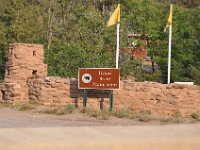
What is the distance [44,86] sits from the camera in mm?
21391

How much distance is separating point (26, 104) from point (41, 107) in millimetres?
844

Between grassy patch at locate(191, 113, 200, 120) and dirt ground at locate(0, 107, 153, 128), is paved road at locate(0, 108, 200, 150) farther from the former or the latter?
grassy patch at locate(191, 113, 200, 120)

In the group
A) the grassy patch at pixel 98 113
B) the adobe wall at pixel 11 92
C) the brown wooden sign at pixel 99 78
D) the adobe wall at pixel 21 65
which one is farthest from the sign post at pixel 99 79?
the adobe wall at pixel 11 92

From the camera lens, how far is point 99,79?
20.3m

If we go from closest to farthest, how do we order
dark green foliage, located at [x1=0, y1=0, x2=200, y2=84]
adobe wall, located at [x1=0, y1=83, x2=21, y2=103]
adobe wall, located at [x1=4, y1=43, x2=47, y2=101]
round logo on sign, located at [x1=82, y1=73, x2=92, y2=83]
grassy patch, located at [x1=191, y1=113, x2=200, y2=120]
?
grassy patch, located at [x1=191, y1=113, x2=200, y2=120]
round logo on sign, located at [x1=82, y1=73, x2=92, y2=83]
adobe wall, located at [x1=0, y1=83, x2=21, y2=103]
adobe wall, located at [x1=4, y1=43, x2=47, y2=101]
dark green foliage, located at [x1=0, y1=0, x2=200, y2=84]

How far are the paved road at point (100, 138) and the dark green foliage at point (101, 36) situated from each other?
25.0 m

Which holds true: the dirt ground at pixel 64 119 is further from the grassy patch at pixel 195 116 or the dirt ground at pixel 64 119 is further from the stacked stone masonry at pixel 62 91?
the stacked stone masonry at pixel 62 91

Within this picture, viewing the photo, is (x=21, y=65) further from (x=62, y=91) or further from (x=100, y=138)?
(x=100, y=138)

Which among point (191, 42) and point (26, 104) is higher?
point (191, 42)

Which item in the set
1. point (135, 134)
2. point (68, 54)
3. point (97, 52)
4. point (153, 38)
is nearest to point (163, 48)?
point (153, 38)

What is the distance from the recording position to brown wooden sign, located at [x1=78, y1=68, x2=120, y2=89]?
66.1ft

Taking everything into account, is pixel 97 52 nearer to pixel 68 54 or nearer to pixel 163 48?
pixel 68 54

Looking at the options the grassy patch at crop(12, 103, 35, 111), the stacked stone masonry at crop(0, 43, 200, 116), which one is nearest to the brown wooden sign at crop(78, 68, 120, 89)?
the stacked stone masonry at crop(0, 43, 200, 116)

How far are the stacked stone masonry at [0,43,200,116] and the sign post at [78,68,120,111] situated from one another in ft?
1.63
